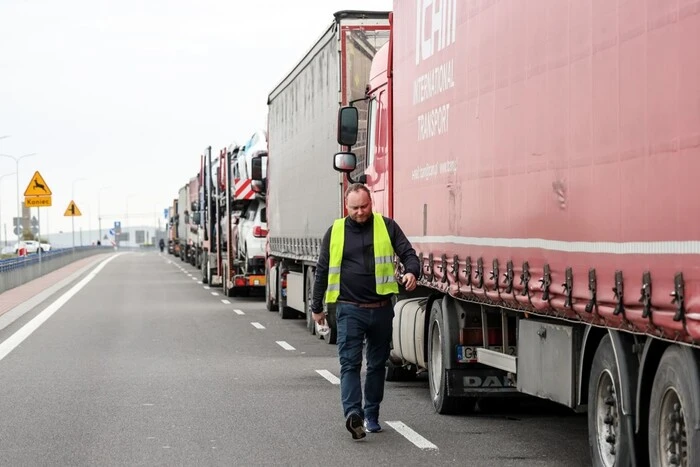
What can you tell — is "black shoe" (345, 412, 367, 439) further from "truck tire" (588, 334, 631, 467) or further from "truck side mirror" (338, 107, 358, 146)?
"truck side mirror" (338, 107, 358, 146)

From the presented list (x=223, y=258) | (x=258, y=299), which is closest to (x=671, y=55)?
(x=258, y=299)

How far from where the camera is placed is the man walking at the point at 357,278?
10.2 m

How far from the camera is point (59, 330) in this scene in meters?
21.8

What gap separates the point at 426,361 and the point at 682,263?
20.3 feet

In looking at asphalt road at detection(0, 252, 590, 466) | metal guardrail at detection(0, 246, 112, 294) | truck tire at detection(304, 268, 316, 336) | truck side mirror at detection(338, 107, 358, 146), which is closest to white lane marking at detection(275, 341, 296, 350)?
asphalt road at detection(0, 252, 590, 466)

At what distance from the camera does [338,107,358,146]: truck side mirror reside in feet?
48.3

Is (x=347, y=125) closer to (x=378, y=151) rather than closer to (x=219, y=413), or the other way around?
(x=378, y=151)

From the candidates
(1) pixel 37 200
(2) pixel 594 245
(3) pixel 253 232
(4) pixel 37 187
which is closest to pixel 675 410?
(2) pixel 594 245

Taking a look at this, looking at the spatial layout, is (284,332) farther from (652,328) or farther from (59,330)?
(652,328)

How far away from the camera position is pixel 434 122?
1153 centimetres

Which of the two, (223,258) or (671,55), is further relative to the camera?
(223,258)

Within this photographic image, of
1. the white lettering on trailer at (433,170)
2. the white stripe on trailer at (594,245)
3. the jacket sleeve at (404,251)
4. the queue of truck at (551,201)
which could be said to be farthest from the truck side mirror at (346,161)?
the jacket sleeve at (404,251)

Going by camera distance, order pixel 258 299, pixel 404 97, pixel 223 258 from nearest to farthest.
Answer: pixel 404 97 < pixel 258 299 < pixel 223 258

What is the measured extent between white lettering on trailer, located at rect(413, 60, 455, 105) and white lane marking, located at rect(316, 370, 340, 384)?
10.8ft
